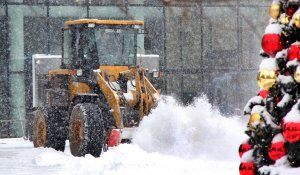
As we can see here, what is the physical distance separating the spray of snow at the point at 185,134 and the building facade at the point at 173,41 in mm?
11810

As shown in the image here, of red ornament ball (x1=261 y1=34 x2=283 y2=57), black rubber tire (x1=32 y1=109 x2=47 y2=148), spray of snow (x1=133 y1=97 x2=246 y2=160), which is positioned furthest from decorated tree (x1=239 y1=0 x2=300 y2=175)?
black rubber tire (x1=32 y1=109 x2=47 y2=148)

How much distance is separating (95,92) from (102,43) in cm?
112

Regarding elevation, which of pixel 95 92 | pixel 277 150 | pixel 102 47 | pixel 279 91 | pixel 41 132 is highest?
pixel 279 91

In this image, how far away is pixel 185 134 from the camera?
49.4ft

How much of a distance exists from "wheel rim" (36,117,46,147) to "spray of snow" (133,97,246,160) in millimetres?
3736

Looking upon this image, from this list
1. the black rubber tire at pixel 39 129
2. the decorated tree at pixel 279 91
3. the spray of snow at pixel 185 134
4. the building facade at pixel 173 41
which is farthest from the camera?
the building facade at pixel 173 41

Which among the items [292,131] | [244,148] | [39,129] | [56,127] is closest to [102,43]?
[56,127]

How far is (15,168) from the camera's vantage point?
580 inches

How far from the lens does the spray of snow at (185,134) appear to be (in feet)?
49.3

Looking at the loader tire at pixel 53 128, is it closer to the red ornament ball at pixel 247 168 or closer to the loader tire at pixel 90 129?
the loader tire at pixel 90 129

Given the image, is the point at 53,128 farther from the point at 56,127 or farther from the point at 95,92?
the point at 95,92

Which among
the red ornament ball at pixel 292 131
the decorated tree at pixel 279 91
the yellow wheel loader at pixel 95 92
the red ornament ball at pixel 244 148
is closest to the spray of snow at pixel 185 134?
the yellow wheel loader at pixel 95 92

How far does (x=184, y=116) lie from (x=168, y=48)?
529 inches

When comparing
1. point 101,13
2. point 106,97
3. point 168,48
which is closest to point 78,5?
point 101,13
